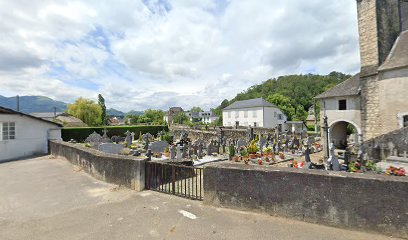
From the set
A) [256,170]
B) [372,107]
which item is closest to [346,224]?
[256,170]

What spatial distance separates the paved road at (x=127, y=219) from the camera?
3697 millimetres

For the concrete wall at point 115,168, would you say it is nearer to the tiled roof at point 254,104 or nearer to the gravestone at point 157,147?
the gravestone at point 157,147

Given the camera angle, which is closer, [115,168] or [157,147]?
[115,168]

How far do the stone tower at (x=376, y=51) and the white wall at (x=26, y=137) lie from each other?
24341 millimetres

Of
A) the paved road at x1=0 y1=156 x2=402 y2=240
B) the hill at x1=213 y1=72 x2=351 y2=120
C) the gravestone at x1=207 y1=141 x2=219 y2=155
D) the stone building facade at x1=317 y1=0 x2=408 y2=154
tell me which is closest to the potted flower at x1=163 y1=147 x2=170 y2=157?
the gravestone at x1=207 y1=141 x2=219 y2=155

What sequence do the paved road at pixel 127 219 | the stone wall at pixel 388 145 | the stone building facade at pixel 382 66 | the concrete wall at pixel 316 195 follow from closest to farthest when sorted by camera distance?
the concrete wall at pixel 316 195 < the paved road at pixel 127 219 < the stone wall at pixel 388 145 < the stone building facade at pixel 382 66

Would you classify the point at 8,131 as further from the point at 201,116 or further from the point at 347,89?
the point at 201,116

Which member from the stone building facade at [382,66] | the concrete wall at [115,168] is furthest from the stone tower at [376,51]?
the concrete wall at [115,168]

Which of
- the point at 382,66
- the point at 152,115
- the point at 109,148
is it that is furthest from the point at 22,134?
the point at 152,115

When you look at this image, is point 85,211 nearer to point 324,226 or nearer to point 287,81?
point 324,226

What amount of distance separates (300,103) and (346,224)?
70.4 metres

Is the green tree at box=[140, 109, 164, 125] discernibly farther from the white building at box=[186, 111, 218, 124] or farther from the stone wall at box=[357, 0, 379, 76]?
the stone wall at box=[357, 0, 379, 76]

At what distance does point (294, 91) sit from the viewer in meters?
71.9

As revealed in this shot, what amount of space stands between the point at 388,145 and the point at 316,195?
11386 millimetres
